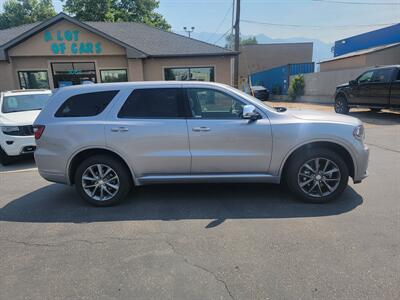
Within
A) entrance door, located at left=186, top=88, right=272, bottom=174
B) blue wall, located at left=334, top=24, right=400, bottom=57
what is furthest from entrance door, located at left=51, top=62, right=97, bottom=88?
blue wall, located at left=334, top=24, right=400, bottom=57

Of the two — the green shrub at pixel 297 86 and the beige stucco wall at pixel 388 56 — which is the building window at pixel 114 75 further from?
the beige stucco wall at pixel 388 56

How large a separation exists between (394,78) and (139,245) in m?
12.4

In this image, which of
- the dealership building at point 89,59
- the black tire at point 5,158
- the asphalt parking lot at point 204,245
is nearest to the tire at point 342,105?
the dealership building at point 89,59

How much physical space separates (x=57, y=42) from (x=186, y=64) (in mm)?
6444

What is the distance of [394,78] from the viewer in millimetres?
11836

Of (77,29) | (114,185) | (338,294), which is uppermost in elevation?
(77,29)

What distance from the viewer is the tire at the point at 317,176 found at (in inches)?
168


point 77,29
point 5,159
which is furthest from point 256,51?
point 5,159

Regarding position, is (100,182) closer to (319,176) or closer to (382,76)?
(319,176)

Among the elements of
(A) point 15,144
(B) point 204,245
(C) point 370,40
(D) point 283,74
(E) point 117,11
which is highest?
(E) point 117,11

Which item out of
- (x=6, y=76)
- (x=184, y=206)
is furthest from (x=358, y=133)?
(x=6, y=76)

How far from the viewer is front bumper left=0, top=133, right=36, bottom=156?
7066 mm

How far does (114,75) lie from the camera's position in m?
15.9

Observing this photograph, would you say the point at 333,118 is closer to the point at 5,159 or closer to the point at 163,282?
the point at 163,282
